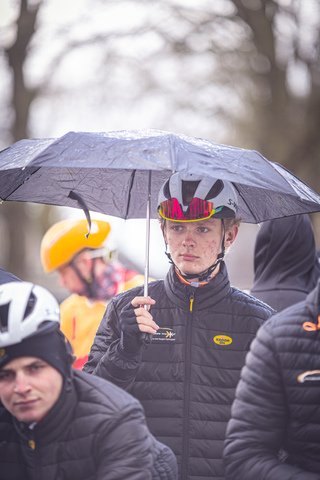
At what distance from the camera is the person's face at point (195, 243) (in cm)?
346

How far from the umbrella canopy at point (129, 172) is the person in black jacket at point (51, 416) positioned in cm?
70

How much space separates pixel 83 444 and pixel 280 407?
824mm

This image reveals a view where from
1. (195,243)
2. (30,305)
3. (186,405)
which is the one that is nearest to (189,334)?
(186,405)

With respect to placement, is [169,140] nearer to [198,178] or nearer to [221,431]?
[198,178]

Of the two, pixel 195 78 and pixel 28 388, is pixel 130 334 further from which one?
pixel 195 78

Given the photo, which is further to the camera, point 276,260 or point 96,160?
point 276,260

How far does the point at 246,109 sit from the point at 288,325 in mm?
10526

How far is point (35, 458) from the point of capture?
259 centimetres

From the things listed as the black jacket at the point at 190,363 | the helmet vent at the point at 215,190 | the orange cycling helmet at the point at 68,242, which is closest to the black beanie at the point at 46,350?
the black jacket at the point at 190,363

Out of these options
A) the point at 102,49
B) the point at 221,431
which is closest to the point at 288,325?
the point at 221,431

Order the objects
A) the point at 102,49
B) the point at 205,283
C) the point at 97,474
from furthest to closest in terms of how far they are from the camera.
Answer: the point at 102,49, the point at 205,283, the point at 97,474

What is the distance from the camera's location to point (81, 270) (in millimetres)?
5871

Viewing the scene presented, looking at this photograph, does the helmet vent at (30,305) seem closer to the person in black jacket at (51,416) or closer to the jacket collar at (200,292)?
the person in black jacket at (51,416)

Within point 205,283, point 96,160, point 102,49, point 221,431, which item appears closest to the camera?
point 96,160
